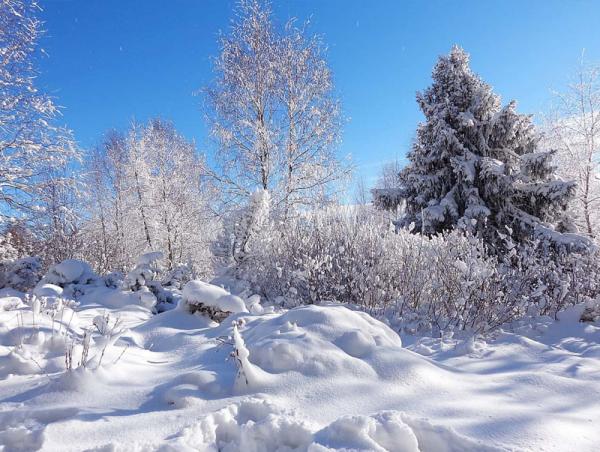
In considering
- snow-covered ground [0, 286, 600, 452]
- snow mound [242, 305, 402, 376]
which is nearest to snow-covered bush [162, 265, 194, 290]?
snow-covered ground [0, 286, 600, 452]

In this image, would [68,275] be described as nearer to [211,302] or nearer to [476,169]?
[211,302]

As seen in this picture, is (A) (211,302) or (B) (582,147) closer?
(A) (211,302)

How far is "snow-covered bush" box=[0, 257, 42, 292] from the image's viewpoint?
21.5ft

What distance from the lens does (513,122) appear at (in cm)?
808

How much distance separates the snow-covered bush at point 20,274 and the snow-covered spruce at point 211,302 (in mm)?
4166

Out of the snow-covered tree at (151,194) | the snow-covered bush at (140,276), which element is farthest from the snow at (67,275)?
the snow-covered tree at (151,194)

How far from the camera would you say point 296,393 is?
199 cm

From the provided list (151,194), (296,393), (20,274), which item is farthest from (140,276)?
(151,194)

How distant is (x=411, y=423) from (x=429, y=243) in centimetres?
355

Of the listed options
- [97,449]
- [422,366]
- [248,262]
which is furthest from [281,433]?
[248,262]

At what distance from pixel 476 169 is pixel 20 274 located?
31.0 feet

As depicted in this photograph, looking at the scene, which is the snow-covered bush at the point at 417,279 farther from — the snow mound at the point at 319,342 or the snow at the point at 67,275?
the snow at the point at 67,275

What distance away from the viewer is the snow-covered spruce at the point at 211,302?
13.7 feet

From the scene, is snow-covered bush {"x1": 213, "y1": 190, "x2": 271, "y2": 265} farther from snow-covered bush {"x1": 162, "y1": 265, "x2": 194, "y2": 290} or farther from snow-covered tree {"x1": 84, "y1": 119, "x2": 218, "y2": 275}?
snow-covered tree {"x1": 84, "y1": 119, "x2": 218, "y2": 275}
